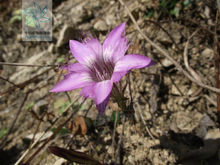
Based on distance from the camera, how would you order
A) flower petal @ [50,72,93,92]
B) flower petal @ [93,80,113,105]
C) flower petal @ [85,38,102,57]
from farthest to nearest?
flower petal @ [85,38,102,57] → flower petal @ [50,72,93,92] → flower petal @ [93,80,113,105]

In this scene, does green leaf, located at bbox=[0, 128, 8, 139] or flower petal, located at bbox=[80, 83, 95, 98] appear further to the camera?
green leaf, located at bbox=[0, 128, 8, 139]

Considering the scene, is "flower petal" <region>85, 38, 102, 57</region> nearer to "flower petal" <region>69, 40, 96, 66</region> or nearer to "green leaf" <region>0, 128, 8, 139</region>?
"flower petal" <region>69, 40, 96, 66</region>

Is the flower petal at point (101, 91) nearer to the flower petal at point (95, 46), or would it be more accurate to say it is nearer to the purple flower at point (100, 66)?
the purple flower at point (100, 66)

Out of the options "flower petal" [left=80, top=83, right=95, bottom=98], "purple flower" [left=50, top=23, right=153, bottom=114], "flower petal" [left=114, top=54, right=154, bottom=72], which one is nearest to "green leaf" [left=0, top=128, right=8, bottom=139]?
"purple flower" [left=50, top=23, right=153, bottom=114]

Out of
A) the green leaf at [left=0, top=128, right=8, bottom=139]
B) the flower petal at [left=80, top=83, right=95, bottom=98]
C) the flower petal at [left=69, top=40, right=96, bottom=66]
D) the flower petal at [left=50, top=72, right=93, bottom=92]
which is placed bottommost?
the green leaf at [left=0, top=128, right=8, bottom=139]

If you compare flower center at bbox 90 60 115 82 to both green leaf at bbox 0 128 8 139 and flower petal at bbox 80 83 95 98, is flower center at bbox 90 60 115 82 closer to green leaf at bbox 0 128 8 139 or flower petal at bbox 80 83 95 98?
flower petal at bbox 80 83 95 98

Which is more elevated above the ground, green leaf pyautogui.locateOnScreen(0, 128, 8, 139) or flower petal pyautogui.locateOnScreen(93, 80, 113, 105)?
flower petal pyautogui.locateOnScreen(93, 80, 113, 105)

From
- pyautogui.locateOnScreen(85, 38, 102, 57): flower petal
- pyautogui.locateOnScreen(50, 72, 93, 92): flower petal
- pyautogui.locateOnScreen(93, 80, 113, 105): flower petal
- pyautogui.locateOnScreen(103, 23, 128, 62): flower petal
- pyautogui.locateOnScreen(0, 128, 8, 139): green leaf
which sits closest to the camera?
pyautogui.locateOnScreen(93, 80, 113, 105): flower petal

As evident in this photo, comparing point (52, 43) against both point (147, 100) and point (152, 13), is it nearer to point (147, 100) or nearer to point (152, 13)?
point (152, 13)
